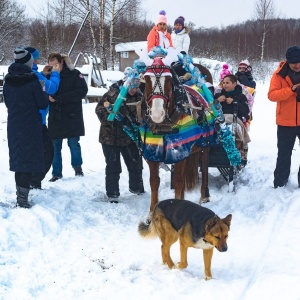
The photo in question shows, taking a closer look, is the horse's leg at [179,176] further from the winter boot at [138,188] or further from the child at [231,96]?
the child at [231,96]

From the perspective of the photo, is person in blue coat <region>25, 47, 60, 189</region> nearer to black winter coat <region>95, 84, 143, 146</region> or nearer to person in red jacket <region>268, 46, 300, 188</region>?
black winter coat <region>95, 84, 143, 146</region>

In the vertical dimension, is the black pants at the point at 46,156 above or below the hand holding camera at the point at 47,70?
below

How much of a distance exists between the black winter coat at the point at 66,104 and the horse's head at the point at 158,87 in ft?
7.70

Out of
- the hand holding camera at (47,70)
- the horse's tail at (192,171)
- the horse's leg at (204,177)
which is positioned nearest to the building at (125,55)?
the hand holding camera at (47,70)

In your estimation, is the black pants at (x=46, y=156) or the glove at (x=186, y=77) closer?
the glove at (x=186, y=77)

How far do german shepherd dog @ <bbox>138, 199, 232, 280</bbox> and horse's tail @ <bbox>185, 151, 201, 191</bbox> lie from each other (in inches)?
73.8

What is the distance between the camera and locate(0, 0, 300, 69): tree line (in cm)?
2845

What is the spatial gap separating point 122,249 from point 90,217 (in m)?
0.97

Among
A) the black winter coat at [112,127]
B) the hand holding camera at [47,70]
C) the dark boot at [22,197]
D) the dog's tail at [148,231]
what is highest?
the hand holding camera at [47,70]

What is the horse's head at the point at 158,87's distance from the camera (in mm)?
4551

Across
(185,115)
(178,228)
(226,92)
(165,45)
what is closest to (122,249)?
(178,228)

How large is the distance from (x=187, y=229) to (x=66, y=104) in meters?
3.81

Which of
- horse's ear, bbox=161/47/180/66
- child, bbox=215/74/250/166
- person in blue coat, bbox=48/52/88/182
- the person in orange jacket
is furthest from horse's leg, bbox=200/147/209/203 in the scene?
person in blue coat, bbox=48/52/88/182

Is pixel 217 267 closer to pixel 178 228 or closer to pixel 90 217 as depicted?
pixel 178 228
